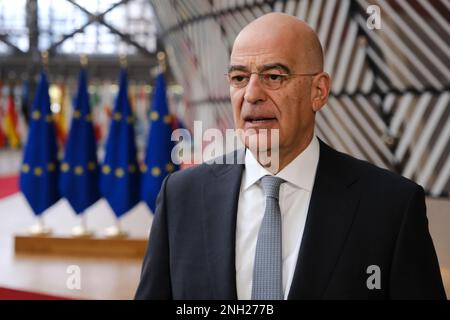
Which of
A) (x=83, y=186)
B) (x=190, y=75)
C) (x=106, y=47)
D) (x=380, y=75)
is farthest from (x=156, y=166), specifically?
(x=106, y=47)

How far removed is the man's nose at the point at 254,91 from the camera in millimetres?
1655

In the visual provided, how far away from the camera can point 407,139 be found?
6527mm

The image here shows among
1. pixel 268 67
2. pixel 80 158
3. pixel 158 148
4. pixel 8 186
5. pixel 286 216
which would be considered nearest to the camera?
pixel 268 67

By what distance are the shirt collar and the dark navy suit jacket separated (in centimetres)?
3

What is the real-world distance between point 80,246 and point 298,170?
515cm

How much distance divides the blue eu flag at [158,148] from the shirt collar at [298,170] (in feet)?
14.4

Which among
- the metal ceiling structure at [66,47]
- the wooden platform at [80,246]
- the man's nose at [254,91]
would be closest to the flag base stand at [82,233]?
the wooden platform at [80,246]

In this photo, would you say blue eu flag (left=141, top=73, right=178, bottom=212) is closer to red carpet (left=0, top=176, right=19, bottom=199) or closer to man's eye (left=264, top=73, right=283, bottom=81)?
man's eye (left=264, top=73, right=283, bottom=81)

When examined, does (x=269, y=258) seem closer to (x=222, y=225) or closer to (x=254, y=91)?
(x=222, y=225)

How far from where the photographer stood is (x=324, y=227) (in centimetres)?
167

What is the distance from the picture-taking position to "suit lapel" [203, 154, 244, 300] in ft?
5.47

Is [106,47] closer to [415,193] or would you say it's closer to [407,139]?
[407,139]

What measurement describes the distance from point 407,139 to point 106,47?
20887 millimetres

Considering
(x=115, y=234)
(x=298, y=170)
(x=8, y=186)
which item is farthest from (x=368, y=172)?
(x=8, y=186)
